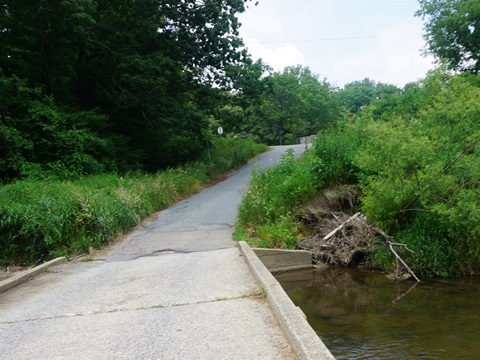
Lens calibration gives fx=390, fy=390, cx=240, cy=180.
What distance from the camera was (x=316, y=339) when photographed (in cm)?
363

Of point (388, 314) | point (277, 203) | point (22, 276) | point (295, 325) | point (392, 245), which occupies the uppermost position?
point (277, 203)

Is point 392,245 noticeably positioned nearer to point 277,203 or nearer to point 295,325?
point 277,203

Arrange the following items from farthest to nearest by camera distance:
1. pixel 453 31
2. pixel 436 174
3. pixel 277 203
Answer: pixel 453 31 < pixel 277 203 < pixel 436 174

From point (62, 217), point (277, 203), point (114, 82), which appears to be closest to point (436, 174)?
point (277, 203)

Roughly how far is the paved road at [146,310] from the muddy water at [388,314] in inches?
65.7

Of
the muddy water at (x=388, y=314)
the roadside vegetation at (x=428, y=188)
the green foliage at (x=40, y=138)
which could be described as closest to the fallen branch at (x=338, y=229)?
the roadside vegetation at (x=428, y=188)

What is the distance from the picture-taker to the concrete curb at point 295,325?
3.36 m

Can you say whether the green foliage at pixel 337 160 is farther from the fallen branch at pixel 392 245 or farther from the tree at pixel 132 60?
the tree at pixel 132 60

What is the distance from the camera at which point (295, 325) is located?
13.3 ft

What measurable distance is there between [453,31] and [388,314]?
2721 centimetres

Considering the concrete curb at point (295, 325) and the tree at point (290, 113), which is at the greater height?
the tree at point (290, 113)

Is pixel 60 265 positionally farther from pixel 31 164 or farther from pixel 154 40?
pixel 154 40

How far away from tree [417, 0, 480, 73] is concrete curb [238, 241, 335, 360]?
2610 cm

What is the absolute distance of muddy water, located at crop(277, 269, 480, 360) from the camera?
5.92m
